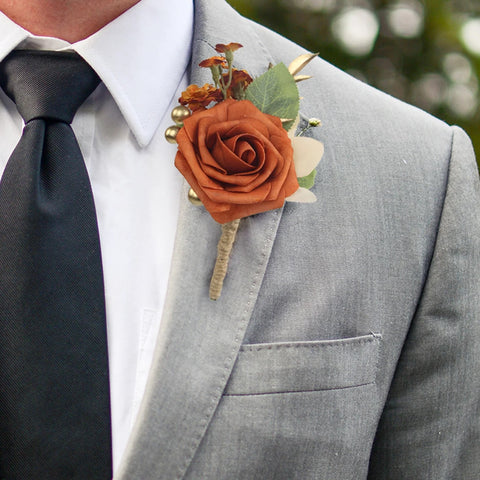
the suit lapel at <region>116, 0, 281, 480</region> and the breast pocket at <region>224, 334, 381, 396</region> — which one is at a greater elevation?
the suit lapel at <region>116, 0, 281, 480</region>

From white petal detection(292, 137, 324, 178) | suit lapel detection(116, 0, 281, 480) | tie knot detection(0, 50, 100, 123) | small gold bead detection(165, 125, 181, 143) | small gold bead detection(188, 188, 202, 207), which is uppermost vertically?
tie knot detection(0, 50, 100, 123)

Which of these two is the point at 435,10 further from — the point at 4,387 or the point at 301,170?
the point at 4,387

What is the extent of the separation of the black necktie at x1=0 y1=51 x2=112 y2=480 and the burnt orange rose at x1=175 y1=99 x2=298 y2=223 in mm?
188

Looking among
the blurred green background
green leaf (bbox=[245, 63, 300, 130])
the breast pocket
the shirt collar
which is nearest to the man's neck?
the shirt collar

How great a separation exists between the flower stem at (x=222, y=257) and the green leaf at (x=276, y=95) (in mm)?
160

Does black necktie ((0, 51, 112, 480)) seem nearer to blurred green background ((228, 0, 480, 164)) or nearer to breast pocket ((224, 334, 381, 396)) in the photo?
breast pocket ((224, 334, 381, 396))

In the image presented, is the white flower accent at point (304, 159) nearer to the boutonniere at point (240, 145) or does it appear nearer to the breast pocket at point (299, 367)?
the boutonniere at point (240, 145)

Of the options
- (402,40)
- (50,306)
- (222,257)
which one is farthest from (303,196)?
(402,40)

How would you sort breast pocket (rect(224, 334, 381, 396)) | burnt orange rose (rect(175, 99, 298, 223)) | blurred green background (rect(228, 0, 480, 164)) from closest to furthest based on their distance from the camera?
burnt orange rose (rect(175, 99, 298, 223))
breast pocket (rect(224, 334, 381, 396))
blurred green background (rect(228, 0, 480, 164))

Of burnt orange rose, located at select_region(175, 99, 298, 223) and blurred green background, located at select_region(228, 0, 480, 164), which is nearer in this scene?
burnt orange rose, located at select_region(175, 99, 298, 223)

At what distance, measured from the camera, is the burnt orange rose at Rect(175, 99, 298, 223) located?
2.47 feet

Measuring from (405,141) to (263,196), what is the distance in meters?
0.40

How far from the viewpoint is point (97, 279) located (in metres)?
0.83

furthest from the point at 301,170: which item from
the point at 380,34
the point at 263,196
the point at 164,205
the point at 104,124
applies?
the point at 380,34
